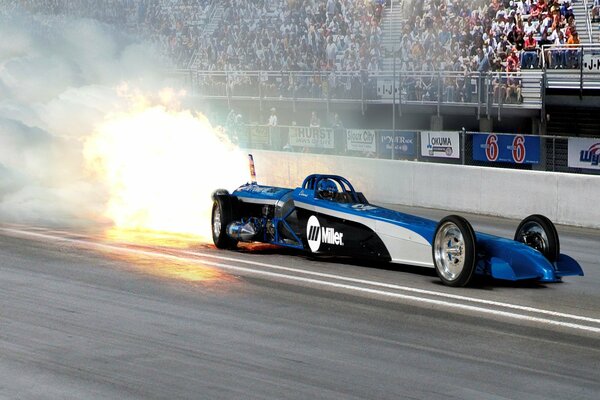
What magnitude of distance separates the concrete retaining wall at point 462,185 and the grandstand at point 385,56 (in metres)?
2.94

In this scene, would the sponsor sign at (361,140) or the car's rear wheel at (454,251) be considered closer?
the car's rear wheel at (454,251)

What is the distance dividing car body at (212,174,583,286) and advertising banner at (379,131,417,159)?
9.71 meters

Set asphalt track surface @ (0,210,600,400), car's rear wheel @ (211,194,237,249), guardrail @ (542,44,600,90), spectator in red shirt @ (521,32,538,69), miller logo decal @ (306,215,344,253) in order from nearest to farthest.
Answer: asphalt track surface @ (0,210,600,400), miller logo decal @ (306,215,344,253), car's rear wheel @ (211,194,237,249), guardrail @ (542,44,600,90), spectator in red shirt @ (521,32,538,69)

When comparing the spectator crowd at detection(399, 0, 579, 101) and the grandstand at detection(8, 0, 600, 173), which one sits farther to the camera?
the spectator crowd at detection(399, 0, 579, 101)

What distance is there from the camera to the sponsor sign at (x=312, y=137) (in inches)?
1102

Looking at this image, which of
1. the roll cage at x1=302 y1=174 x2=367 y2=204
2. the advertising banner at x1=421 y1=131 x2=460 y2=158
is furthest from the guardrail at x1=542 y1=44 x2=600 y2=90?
the roll cage at x1=302 y1=174 x2=367 y2=204

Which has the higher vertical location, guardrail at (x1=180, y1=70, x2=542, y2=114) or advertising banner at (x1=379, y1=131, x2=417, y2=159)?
guardrail at (x1=180, y1=70, x2=542, y2=114)

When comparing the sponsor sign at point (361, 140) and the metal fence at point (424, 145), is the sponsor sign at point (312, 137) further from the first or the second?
the sponsor sign at point (361, 140)

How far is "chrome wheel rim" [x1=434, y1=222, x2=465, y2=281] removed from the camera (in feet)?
41.7

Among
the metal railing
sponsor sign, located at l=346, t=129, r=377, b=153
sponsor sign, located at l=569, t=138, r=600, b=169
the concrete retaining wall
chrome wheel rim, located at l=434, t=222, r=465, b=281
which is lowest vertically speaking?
chrome wheel rim, located at l=434, t=222, r=465, b=281

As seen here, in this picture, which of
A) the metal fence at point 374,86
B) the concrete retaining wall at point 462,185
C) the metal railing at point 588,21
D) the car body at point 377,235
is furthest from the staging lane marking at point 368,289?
the metal railing at point 588,21

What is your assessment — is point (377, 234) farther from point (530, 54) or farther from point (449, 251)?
point (530, 54)

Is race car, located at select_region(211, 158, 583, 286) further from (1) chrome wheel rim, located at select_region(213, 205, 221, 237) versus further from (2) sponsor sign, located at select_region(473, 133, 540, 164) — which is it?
(2) sponsor sign, located at select_region(473, 133, 540, 164)

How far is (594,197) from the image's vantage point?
2048 cm
